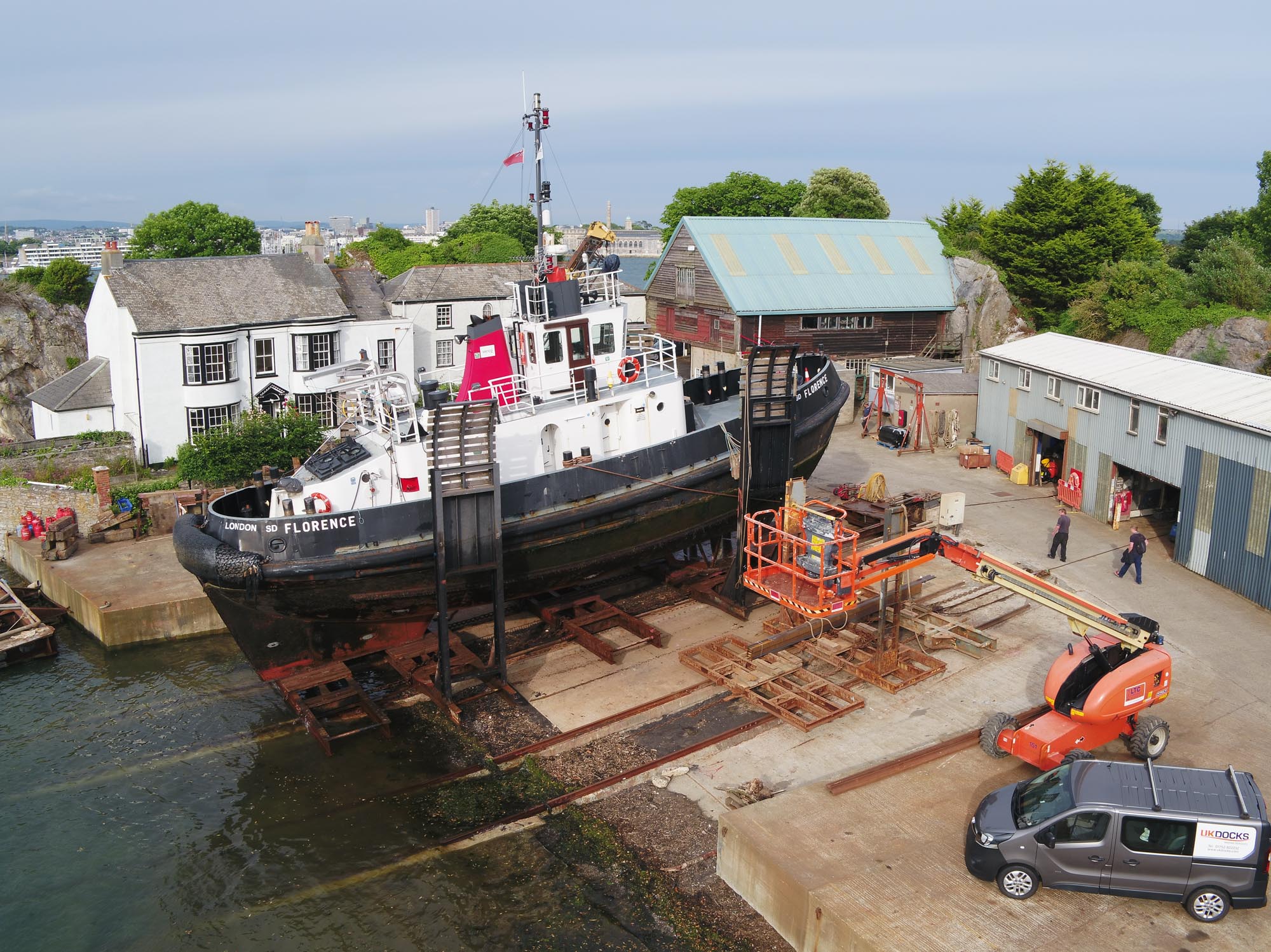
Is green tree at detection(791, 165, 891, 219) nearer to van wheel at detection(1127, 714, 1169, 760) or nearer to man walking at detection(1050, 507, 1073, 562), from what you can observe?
man walking at detection(1050, 507, 1073, 562)

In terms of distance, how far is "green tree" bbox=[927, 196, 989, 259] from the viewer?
40.2 meters

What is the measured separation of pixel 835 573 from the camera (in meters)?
14.1

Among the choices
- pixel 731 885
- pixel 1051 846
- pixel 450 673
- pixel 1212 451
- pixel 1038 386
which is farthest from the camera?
pixel 1038 386

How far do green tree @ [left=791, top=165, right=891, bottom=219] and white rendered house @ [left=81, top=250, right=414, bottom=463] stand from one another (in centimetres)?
2679

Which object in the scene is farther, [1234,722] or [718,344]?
[718,344]

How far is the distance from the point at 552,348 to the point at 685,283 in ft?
60.9

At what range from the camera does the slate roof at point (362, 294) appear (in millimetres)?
A: 31734

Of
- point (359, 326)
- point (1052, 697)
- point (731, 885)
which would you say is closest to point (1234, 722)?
point (1052, 697)

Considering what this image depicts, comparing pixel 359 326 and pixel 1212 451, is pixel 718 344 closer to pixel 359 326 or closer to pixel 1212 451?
pixel 359 326

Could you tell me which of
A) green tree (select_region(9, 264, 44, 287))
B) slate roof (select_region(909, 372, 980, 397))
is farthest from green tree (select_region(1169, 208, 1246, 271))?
green tree (select_region(9, 264, 44, 287))

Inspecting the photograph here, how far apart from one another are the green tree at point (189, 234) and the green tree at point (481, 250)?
10.2 meters

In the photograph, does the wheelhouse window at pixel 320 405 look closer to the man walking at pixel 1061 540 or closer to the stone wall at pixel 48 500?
the stone wall at pixel 48 500

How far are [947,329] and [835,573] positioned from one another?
78.6 feet

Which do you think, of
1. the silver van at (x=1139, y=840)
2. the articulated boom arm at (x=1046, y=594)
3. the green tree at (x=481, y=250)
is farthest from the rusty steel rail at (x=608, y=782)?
the green tree at (x=481, y=250)
